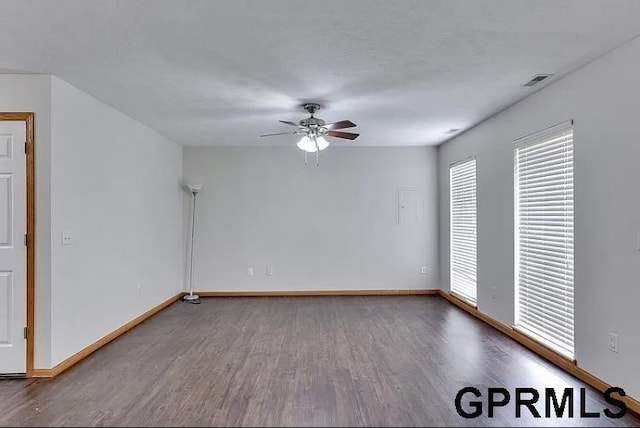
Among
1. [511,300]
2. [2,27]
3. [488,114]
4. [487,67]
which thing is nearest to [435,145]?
[488,114]

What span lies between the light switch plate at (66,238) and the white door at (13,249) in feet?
0.93

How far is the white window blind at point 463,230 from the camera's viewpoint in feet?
19.0

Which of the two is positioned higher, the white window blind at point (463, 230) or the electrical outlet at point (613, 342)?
the white window blind at point (463, 230)

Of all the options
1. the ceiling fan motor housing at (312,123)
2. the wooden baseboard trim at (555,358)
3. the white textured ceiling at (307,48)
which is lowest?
the wooden baseboard trim at (555,358)

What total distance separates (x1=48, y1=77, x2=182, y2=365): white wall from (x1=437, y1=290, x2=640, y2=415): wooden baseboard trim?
4.25m

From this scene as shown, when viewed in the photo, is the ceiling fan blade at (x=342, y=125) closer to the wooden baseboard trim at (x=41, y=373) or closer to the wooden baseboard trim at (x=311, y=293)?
the wooden baseboard trim at (x=41, y=373)

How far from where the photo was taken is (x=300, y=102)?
4.36 metres

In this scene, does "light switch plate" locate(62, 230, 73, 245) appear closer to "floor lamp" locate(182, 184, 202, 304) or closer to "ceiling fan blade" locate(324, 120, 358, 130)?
"ceiling fan blade" locate(324, 120, 358, 130)

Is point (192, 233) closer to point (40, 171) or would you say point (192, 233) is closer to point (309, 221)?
point (309, 221)

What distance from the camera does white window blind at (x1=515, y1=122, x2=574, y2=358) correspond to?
364 cm

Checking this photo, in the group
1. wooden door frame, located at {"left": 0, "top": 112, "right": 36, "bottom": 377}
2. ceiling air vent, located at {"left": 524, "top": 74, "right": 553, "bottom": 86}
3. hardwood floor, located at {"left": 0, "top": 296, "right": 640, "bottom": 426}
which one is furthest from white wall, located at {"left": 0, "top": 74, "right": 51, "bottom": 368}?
ceiling air vent, located at {"left": 524, "top": 74, "right": 553, "bottom": 86}

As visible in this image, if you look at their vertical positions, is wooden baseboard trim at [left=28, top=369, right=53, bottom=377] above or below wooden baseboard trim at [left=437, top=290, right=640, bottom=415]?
below

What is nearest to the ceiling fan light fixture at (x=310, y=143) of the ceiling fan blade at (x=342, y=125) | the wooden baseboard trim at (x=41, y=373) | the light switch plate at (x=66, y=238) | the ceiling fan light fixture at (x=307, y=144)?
the ceiling fan light fixture at (x=307, y=144)

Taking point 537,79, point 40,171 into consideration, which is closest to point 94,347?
point 40,171
